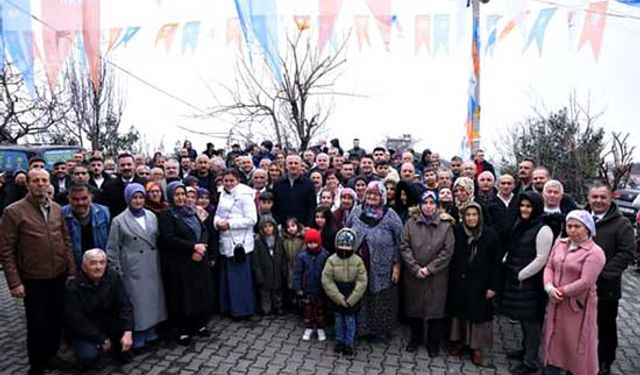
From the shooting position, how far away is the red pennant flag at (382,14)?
8734mm

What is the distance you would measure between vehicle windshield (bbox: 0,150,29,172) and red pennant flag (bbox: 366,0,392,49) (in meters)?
8.11

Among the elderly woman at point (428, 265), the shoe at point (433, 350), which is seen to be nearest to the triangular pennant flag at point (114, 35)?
the elderly woman at point (428, 265)

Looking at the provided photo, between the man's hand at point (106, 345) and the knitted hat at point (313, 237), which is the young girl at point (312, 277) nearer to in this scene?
the knitted hat at point (313, 237)

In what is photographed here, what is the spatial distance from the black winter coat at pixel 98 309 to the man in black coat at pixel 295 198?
6.85 feet

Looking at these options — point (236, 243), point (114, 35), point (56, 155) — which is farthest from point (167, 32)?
point (236, 243)

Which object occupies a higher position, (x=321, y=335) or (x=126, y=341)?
(x=126, y=341)

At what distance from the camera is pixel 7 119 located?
15.5 m

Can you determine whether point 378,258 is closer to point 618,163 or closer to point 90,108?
point 618,163

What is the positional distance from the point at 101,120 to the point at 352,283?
1881 centimetres

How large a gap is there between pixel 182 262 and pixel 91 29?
6.42 meters

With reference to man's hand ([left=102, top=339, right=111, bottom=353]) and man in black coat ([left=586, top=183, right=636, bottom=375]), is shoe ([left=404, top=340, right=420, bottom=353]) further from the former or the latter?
man's hand ([left=102, top=339, right=111, bottom=353])

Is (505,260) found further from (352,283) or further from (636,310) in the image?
(636,310)

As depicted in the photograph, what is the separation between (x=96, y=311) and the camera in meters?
4.18

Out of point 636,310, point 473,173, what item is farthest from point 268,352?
point 636,310
